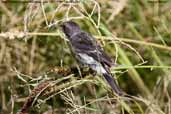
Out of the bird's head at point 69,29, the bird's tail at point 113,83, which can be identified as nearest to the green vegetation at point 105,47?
the bird's head at point 69,29

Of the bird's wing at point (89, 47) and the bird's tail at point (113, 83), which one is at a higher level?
the bird's wing at point (89, 47)

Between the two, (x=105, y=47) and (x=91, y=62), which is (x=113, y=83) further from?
(x=105, y=47)

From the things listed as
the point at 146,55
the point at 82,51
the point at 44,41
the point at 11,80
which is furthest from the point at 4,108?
the point at 146,55

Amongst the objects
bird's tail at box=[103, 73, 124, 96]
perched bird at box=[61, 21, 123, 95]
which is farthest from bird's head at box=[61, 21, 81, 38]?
bird's tail at box=[103, 73, 124, 96]

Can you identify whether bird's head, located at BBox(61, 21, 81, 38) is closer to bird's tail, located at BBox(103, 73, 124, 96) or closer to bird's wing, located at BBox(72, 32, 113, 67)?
bird's wing, located at BBox(72, 32, 113, 67)

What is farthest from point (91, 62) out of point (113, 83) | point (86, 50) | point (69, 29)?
point (113, 83)

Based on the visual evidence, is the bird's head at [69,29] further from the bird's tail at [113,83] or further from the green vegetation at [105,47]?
the green vegetation at [105,47]

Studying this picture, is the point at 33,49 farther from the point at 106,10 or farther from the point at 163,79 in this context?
the point at 163,79

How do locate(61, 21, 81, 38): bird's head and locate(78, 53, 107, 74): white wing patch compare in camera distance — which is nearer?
locate(78, 53, 107, 74): white wing patch
